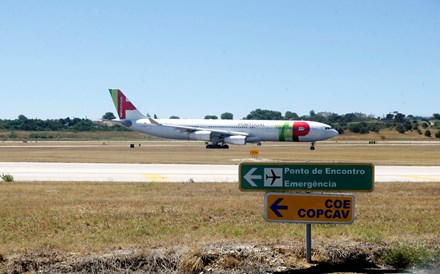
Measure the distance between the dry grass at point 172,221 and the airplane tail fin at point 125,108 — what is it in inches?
2296

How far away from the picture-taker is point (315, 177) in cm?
980

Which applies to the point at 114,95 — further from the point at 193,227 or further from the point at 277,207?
the point at 277,207

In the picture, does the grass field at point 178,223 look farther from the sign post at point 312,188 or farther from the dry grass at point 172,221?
the sign post at point 312,188

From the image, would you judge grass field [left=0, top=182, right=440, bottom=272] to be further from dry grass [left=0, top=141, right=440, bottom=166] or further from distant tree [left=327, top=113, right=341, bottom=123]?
distant tree [left=327, top=113, right=341, bottom=123]

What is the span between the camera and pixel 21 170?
32469 mm

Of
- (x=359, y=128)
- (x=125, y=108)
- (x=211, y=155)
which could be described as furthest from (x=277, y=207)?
(x=359, y=128)

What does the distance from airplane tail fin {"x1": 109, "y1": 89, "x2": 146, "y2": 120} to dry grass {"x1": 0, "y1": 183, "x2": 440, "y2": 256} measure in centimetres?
5832

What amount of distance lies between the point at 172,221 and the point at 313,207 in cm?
388

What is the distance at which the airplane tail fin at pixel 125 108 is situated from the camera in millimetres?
76688

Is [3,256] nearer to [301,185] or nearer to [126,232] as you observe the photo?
[126,232]

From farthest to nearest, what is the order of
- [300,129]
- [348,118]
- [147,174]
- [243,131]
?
[348,118] → [243,131] → [300,129] → [147,174]

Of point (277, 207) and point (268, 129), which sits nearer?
point (277, 207)

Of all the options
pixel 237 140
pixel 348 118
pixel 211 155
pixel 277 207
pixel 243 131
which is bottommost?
pixel 211 155

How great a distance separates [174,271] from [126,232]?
2523 mm
